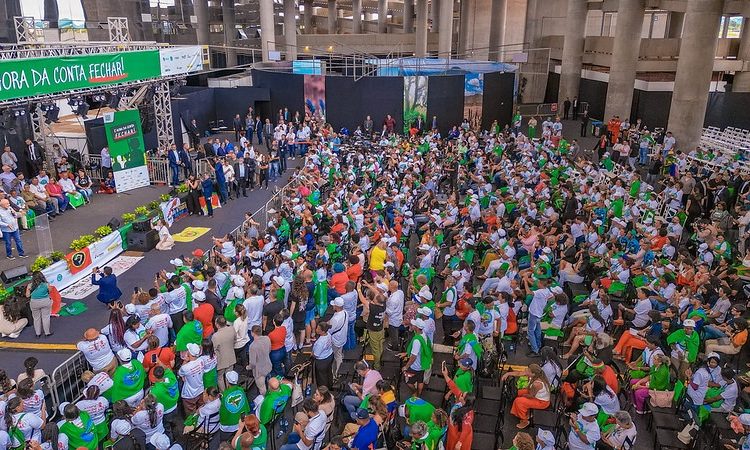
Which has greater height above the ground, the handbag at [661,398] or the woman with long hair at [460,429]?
the woman with long hair at [460,429]

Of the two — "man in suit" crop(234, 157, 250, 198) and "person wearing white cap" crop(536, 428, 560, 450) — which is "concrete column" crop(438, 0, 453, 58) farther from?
"person wearing white cap" crop(536, 428, 560, 450)

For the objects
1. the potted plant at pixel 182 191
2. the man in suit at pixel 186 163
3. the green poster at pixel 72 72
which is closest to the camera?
the green poster at pixel 72 72

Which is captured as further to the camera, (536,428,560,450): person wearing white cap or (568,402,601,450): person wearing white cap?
(568,402,601,450): person wearing white cap

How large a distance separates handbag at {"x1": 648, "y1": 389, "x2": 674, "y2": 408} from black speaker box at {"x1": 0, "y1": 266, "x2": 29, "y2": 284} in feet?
41.1

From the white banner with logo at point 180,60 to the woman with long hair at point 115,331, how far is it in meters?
13.8

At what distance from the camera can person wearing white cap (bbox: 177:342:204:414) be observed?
8.05 meters

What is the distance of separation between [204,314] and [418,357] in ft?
11.3

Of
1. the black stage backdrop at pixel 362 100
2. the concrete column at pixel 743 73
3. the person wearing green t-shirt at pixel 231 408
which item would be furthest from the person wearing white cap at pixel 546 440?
the concrete column at pixel 743 73

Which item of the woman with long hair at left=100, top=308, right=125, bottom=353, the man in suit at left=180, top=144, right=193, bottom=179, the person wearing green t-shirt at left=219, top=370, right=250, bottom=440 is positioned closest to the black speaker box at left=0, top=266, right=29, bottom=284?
the woman with long hair at left=100, top=308, right=125, bottom=353

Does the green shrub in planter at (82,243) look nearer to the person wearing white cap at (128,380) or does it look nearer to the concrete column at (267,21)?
the person wearing white cap at (128,380)

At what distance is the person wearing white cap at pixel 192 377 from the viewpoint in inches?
317

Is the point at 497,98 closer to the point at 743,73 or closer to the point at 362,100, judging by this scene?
the point at 362,100

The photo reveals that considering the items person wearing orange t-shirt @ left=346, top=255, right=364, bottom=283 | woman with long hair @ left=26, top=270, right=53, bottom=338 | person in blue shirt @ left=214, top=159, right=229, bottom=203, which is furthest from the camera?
person in blue shirt @ left=214, top=159, right=229, bottom=203

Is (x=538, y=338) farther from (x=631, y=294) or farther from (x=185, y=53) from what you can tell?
(x=185, y=53)
